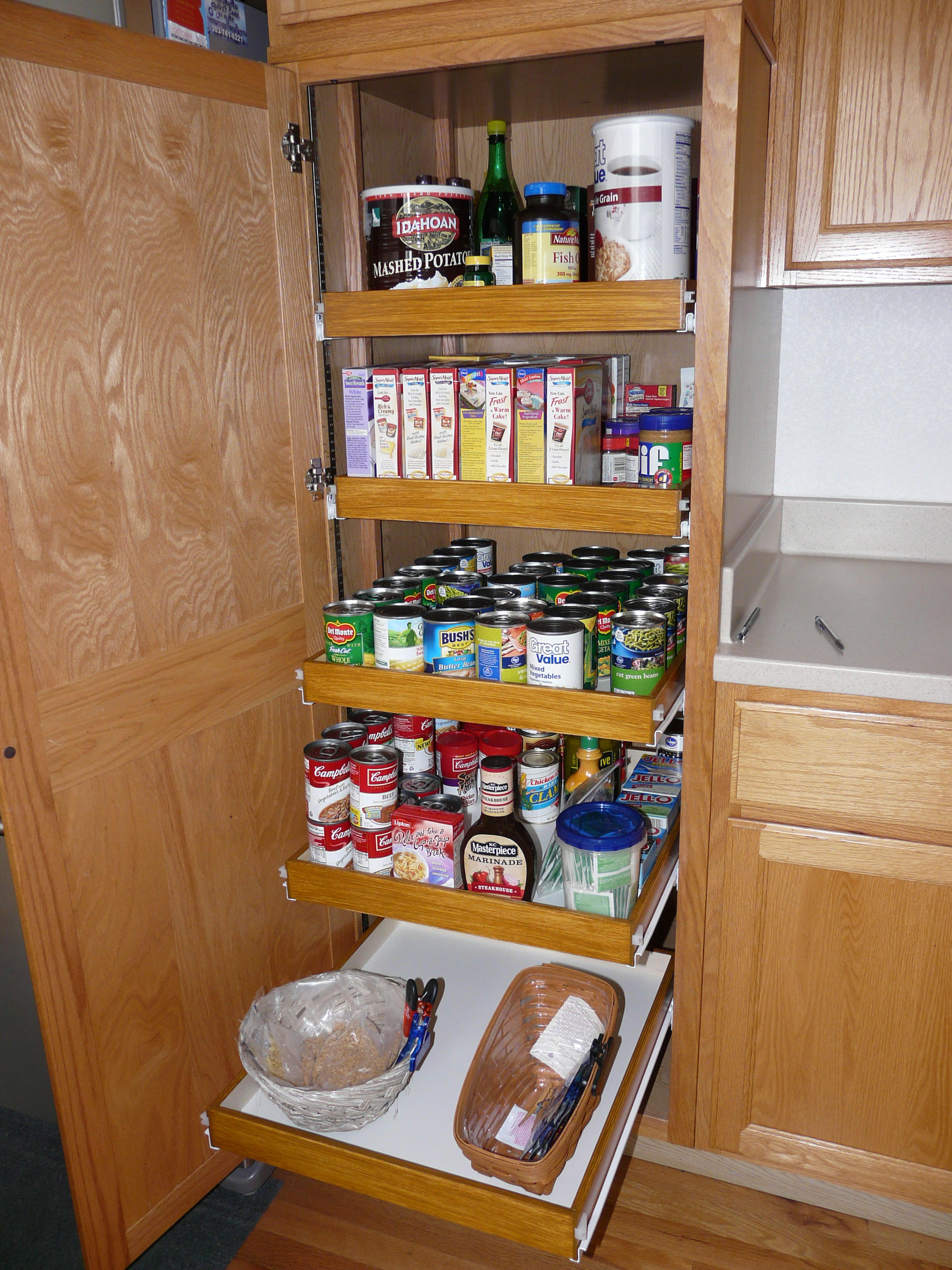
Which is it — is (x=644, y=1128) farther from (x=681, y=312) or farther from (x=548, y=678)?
(x=681, y=312)

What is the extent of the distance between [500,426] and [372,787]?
594 mm

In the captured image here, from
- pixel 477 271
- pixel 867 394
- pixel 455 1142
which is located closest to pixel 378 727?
pixel 455 1142

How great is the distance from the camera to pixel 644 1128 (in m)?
1.67

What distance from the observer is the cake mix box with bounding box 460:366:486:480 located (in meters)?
1.50

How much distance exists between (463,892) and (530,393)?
2.51ft

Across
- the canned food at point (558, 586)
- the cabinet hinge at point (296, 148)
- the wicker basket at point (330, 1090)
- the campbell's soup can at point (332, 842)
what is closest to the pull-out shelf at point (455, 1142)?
the wicker basket at point (330, 1090)

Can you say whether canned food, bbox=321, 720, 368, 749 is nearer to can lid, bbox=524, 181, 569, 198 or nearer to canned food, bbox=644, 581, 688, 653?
canned food, bbox=644, 581, 688, 653

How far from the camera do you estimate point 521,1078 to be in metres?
1.41

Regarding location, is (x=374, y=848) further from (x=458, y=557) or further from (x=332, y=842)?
(x=458, y=557)

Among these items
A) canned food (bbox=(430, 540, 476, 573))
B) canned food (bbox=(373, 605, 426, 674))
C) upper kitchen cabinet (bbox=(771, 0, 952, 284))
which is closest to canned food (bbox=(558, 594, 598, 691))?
canned food (bbox=(373, 605, 426, 674))

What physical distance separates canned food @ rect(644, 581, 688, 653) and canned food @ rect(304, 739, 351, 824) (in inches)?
21.6

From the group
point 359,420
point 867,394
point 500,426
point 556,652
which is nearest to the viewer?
point 556,652

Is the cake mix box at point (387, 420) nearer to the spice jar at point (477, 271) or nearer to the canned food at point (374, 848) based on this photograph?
the spice jar at point (477, 271)

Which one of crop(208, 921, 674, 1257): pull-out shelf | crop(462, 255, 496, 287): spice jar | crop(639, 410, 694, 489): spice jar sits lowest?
crop(208, 921, 674, 1257): pull-out shelf
